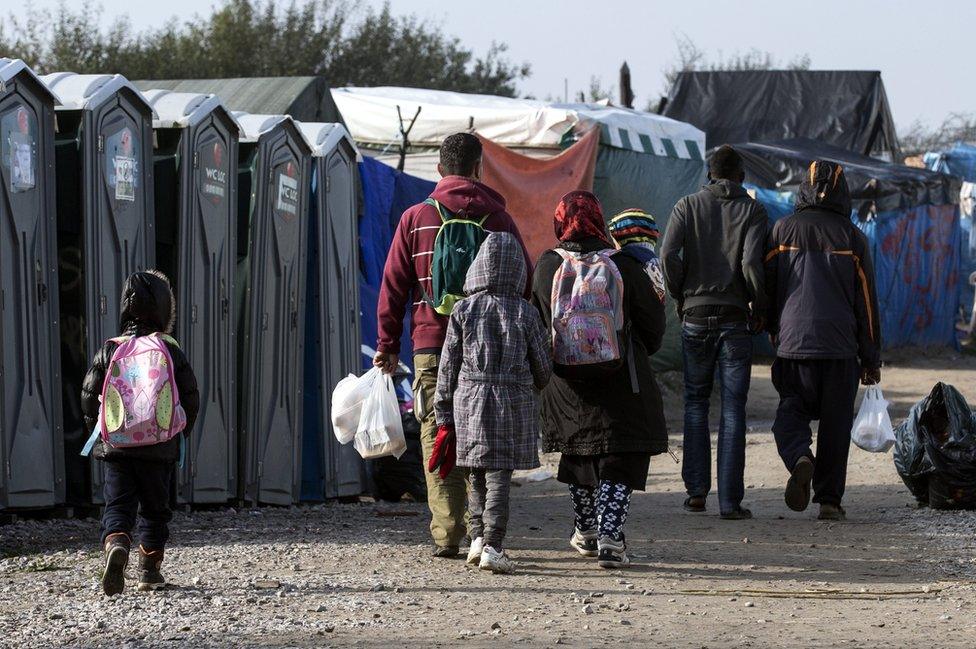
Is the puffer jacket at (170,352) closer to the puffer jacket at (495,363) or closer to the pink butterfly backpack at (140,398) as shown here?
Result: the pink butterfly backpack at (140,398)

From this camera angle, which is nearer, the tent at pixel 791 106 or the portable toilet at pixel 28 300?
the portable toilet at pixel 28 300

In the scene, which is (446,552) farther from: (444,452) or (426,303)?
(426,303)

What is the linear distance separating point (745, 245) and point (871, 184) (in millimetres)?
13778

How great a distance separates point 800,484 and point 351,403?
2500mm

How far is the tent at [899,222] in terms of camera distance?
21.4m

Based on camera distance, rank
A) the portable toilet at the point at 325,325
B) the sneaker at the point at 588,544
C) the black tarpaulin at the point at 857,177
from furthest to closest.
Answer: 1. the black tarpaulin at the point at 857,177
2. the portable toilet at the point at 325,325
3. the sneaker at the point at 588,544

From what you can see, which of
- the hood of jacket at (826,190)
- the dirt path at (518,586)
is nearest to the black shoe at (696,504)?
the dirt path at (518,586)

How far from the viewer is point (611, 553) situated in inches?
250

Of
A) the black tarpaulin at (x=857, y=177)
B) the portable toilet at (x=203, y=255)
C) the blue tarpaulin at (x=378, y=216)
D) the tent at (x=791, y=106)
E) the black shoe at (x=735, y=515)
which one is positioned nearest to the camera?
the portable toilet at (x=203, y=255)

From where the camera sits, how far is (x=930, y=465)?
8484 mm

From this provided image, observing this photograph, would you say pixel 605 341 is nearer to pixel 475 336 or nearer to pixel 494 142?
pixel 475 336

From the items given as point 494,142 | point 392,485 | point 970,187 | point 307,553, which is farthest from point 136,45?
A: point 307,553

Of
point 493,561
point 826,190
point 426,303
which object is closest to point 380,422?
point 426,303

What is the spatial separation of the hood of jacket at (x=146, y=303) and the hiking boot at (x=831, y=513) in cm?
400
